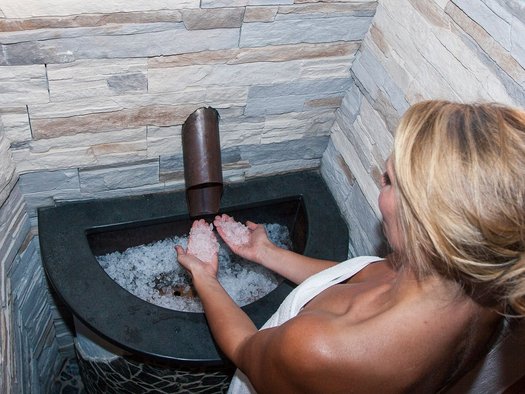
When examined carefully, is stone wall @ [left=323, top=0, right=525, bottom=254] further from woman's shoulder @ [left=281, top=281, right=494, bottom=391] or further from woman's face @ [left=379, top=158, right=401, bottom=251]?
woman's shoulder @ [left=281, top=281, right=494, bottom=391]

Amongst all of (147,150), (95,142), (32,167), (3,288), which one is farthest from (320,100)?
(3,288)

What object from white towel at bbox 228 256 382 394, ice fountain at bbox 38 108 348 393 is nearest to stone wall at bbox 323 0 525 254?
ice fountain at bbox 38 108 348 393

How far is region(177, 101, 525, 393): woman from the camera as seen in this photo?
0.73 metres

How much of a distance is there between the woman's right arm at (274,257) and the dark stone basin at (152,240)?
2.6 inches

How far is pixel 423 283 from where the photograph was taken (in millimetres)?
868

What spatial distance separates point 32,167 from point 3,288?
0.93 feet

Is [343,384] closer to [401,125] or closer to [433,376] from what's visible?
[433,376]

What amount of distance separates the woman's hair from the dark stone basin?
652 mm

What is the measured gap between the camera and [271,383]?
0.99 metres

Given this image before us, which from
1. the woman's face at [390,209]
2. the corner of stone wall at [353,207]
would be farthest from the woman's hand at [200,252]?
the woman's face at [390,209]

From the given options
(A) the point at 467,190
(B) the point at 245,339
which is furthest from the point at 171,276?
(A) the point at 467,190

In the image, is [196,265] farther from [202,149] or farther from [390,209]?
[390,209]

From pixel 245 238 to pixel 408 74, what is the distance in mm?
585

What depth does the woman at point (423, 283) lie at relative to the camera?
0.73 metres
